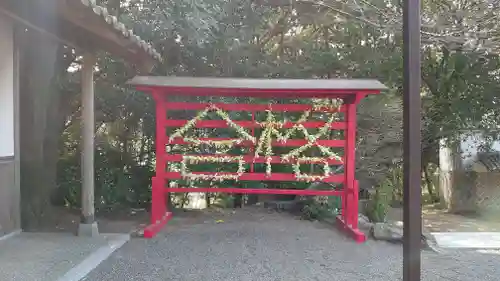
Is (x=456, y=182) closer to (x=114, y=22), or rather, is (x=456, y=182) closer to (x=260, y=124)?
(x=260, y=124)

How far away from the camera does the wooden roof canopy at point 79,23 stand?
13.9 feet

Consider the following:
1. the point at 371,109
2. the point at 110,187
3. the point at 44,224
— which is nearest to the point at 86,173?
the point at 44,224

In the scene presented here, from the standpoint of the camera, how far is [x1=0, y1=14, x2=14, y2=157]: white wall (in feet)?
17.4

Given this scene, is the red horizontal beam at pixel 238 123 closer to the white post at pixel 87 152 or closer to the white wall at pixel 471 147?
the white post at pixel 87 152

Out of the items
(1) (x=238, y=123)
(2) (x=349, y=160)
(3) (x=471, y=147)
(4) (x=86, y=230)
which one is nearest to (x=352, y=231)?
(2) (x=349, y=160)

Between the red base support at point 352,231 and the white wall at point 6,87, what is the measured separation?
4079 mm

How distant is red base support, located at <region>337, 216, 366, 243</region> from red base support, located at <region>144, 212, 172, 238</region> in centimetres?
238

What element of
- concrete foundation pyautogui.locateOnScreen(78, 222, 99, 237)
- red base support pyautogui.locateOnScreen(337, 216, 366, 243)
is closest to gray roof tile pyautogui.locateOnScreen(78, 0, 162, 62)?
concrete foundation pyautogui.locateOnScreen(78, 222, 99, 237)

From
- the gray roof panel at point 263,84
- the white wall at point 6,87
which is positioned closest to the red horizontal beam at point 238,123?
the gray roof panel at point 263,84

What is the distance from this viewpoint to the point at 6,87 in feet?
17.6

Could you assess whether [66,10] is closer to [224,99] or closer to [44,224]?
[44,224]

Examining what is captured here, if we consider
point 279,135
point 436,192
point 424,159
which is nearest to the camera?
point 279,135

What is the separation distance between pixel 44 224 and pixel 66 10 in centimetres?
317

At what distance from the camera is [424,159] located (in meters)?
10.0
